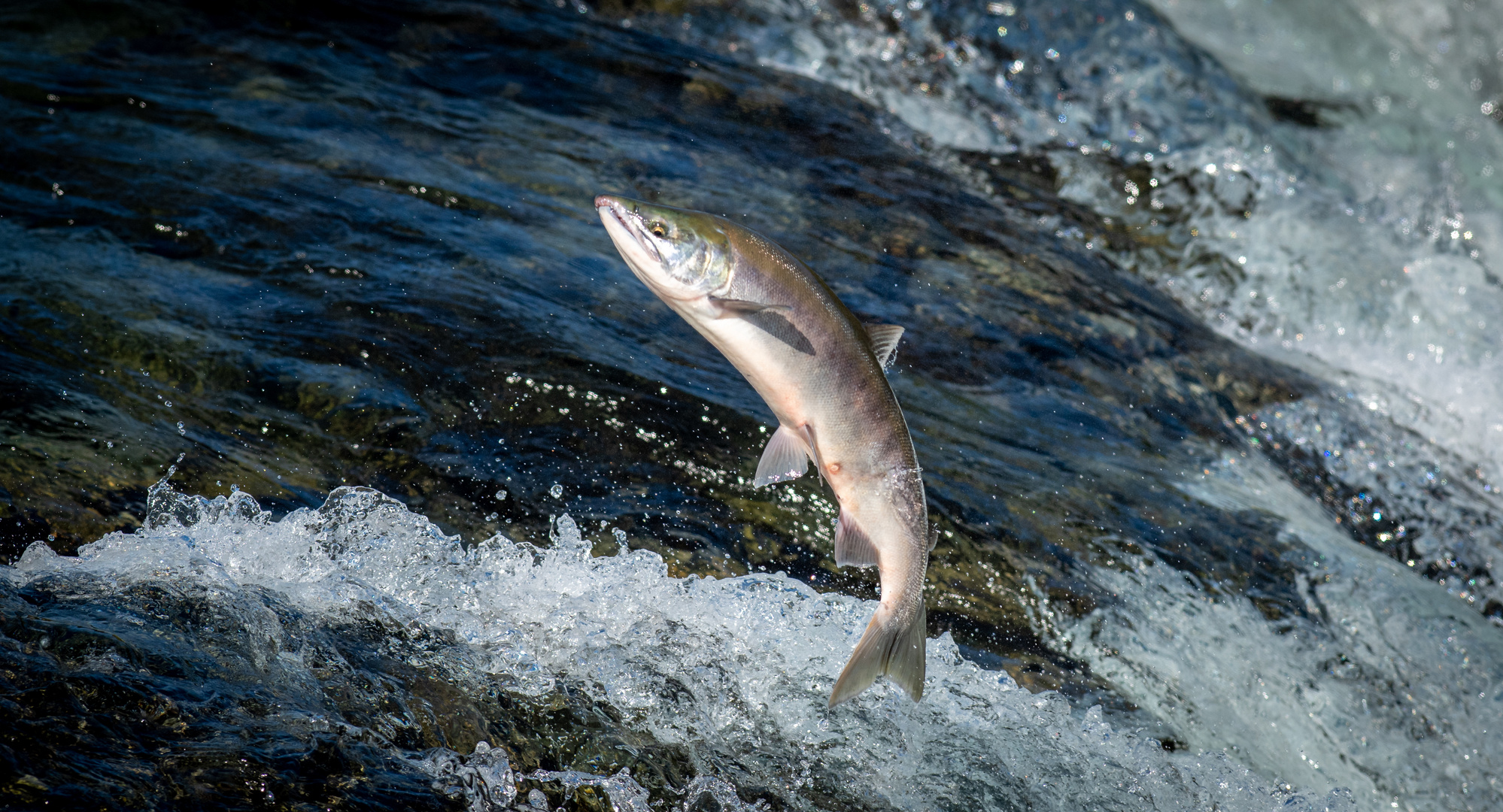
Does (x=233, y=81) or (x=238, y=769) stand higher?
(x=233, y=81)

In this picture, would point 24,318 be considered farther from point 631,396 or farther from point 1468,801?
point 1468,801

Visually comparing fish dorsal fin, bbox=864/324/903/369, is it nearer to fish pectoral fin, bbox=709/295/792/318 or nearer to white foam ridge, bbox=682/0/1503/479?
fish pectoral fin, bbox=709/295/792/318

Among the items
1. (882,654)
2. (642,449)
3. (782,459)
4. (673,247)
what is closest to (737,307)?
(673,247)

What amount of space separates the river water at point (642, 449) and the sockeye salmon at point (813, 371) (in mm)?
945

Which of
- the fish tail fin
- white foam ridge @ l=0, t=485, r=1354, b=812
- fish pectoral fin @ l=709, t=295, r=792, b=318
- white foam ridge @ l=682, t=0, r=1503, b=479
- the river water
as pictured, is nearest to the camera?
fish pectoral fin @ l=709, t=295, r=792, b=318

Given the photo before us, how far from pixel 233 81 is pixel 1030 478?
494 cm

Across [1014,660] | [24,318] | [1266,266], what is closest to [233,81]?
[24,318]

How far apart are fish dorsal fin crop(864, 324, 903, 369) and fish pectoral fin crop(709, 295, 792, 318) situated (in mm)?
228

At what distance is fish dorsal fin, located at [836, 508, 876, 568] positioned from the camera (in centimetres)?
262

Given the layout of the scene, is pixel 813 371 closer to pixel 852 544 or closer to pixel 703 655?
pixel 852 544

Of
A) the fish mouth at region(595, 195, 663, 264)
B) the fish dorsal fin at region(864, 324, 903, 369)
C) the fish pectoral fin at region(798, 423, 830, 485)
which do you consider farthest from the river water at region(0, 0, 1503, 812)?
the fish mouth at region(595, 195, 663, 264)

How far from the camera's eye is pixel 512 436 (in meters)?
4.11

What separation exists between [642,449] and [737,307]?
1.87 m

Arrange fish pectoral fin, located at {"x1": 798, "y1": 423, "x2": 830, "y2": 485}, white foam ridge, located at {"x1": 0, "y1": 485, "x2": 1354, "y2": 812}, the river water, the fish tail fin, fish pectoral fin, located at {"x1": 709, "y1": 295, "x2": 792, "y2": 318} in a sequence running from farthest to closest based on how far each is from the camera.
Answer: white foam ridge, located at {"x1": 0, "y1": 485, "x2": 1354, "y2": 812} < the river water < the fish tail fin < fish pectoral fin, located at {"x1": 798, "y1": 423, "x2": 830, "y2": 485} < fish pectoral fin, located at {"x1": 709, "y1": 295, "x2": 792, "y2": 318}
